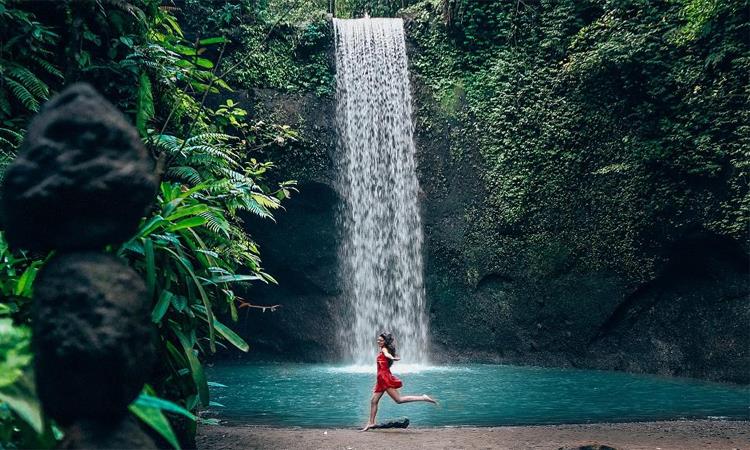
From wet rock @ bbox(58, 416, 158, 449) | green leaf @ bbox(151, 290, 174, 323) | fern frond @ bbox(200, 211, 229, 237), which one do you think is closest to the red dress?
fern frond @ bbox(200, 211, 229, 237)

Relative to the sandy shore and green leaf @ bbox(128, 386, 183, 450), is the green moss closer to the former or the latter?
the sandy shore

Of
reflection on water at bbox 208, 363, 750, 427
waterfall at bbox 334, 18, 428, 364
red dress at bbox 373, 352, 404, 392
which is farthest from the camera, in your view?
waterfall at bbox 334, 18, 428, 364

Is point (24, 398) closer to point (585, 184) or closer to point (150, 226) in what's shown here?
point (150, 226)

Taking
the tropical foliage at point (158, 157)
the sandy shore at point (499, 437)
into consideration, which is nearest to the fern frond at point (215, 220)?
the tropical foliage at point (158, 157)

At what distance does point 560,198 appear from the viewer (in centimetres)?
1248

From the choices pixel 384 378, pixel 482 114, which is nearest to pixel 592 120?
pixel 482 114

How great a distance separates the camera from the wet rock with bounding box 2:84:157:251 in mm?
2057

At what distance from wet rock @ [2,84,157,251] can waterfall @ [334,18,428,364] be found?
450 inches

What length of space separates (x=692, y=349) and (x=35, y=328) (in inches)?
433

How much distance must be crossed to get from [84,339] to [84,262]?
10.4 inches

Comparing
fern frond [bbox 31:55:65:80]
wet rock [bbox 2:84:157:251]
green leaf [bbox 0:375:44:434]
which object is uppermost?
fern frond [bbox 31:55:65:80]

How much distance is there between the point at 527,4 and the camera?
13.5 metres

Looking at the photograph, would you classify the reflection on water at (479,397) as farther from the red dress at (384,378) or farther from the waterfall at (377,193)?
the waterfall at (377,193)

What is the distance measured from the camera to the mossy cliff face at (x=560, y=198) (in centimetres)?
1041
